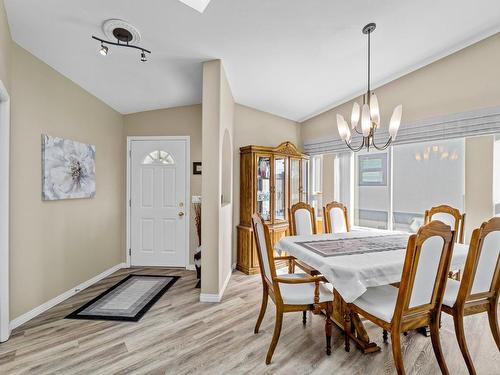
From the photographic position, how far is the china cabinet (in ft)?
12.9

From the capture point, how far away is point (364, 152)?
4293mm

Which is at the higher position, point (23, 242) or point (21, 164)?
point (21, 164)

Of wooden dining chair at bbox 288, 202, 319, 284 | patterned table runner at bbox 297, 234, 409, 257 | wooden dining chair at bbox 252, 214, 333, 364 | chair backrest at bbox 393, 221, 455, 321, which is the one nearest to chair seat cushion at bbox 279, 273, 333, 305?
wooden dining chair at bbox 252, 214, 333, 364

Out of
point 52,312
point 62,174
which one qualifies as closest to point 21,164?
point 62,174

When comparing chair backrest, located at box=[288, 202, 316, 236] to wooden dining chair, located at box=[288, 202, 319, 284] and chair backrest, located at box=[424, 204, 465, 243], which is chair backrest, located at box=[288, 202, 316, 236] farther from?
chair backrest, located at box=[424, 204, 465, 243]

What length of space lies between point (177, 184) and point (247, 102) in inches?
64.6

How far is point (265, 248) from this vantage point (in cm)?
206

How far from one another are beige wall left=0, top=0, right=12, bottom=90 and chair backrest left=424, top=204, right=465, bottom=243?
13.4 feet

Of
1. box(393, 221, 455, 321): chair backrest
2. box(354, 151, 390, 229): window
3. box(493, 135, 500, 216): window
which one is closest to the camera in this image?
box(393, 221, 455, 321): chair backrest

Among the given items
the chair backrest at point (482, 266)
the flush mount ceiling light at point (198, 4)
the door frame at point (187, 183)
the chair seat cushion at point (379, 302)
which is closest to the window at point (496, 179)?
the chair backrest at point (482, 266)

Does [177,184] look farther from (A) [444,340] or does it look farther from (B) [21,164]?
(A) [444,340]

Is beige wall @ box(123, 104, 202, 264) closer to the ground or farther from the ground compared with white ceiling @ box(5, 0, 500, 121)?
closer to the ground

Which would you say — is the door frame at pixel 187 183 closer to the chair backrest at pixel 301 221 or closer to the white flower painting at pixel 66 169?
the white flower painting at pixel 66 169

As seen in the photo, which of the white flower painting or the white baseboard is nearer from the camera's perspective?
the white baseboard
